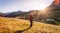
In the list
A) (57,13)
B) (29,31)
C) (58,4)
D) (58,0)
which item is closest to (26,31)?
(29,31)

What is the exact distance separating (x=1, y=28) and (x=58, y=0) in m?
81.7

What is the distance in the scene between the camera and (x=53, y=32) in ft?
116

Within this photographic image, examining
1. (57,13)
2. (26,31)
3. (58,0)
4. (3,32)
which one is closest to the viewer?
(3,32)

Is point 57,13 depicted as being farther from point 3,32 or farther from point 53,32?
point 3,32

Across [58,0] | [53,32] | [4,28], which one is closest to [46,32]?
[53,32]

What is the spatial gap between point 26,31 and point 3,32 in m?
5.36

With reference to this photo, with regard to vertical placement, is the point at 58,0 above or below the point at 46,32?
above

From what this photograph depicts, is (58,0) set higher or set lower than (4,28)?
higher

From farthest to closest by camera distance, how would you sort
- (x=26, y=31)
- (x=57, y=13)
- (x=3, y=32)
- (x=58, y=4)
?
(x=58, y=4), (x=57, y=13), (x=26, y=31), (x=3, y=32)

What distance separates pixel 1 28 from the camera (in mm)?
34500

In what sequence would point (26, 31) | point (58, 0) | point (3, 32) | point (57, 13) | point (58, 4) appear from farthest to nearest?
point (58, 4)
point (58, 0)
point (57, 13)
point (26, 31)
point (3, 32)

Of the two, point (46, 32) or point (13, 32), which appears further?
point (46, 32)

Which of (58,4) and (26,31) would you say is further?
(58,4)

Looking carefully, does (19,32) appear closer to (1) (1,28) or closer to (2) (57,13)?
(1) (1,28)
